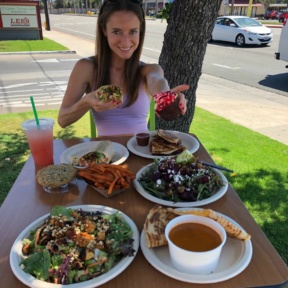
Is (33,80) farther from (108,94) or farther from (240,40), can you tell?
(240,40)

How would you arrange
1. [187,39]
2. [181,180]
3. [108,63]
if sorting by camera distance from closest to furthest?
[181,180] < [108,63] < [187,39]

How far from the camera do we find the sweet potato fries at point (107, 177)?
167 centimetres

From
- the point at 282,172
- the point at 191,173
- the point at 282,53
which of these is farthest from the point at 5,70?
the point at 191,173

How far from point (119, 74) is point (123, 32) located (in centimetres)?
49

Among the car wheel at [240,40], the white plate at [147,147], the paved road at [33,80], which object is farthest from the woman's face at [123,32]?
the car wheel at [240,40]

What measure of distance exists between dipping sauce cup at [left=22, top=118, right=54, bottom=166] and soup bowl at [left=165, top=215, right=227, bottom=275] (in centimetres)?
111

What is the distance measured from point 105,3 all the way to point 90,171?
1.52 metres

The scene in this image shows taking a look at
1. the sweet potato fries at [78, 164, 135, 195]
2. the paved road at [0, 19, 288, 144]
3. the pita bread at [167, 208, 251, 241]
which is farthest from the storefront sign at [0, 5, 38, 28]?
the pita bread at [167, 208, 251, 241]

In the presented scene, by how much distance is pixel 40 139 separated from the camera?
196 centimetres

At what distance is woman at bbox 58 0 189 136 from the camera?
2.46m

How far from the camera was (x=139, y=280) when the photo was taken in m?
1.14

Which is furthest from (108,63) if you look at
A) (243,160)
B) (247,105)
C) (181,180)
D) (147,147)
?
(247,105)

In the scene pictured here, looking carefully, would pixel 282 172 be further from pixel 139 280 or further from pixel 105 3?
pixel 139 280

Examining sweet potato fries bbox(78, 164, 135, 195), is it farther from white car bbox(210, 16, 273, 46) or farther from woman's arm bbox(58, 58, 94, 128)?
white car bbox(210, 16, 273, 46)
